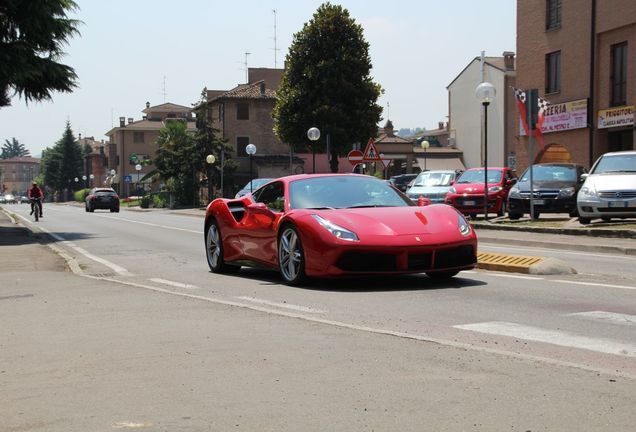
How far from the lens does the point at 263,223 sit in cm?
1099

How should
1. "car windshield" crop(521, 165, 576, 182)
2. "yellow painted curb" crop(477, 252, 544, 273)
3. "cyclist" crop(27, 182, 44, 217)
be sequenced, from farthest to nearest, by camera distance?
"cyclist" crop(27, 182, 44, 217) < "car windshield" crop(521, 165, 576, 182) < "yellow painted curb" crop(477, 252, 544, 273)

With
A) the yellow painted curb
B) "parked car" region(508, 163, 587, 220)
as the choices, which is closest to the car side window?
the yellow painted curb

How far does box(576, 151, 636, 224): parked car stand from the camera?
779 inches

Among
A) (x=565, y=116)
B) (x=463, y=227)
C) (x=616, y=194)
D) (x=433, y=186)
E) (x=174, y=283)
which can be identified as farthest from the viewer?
(x=565, y=116)

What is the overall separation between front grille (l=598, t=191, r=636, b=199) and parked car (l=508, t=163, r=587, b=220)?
427cm

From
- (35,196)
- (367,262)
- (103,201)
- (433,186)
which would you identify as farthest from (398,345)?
(103,201)

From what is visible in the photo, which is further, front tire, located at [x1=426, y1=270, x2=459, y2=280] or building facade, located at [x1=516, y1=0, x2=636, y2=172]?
building facade, located at [x1=516, y1=0, x2=636, y2=172]

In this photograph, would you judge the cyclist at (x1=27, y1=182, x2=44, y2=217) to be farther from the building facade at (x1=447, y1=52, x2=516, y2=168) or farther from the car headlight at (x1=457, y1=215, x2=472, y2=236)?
the building facade at (x1=447, y1=52, x2=516, y2=168)

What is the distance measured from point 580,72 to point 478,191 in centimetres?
1372

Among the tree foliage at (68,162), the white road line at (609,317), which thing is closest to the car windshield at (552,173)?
the white road line at (609,317)

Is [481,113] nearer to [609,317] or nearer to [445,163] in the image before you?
[445,163]

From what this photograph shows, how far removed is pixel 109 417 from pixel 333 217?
558 centimetres

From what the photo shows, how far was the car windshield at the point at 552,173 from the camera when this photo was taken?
2533 centimetres

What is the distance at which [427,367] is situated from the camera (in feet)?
17.8
